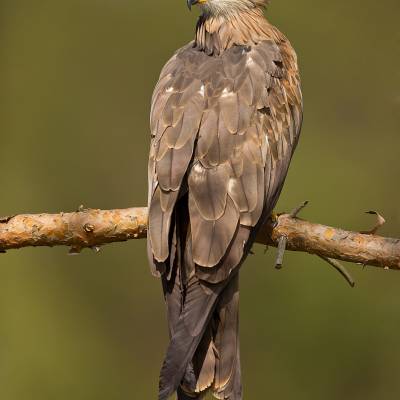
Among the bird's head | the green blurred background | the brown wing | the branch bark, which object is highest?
the bird's head

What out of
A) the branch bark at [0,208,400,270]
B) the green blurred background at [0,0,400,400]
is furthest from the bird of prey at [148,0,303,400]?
the green blurred background at [0,0,400,400]

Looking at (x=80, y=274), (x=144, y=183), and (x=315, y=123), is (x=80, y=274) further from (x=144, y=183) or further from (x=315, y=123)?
(x=315, y=123)

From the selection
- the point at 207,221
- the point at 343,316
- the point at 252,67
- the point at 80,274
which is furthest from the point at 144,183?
the point at 207,221

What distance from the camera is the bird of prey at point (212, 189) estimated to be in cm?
506

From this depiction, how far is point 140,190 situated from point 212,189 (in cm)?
449

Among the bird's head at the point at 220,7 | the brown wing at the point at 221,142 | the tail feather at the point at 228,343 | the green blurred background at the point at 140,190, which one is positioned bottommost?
the green blurred background at the point at 140,190

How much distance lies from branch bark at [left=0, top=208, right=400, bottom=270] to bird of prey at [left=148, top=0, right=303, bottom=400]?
17cm

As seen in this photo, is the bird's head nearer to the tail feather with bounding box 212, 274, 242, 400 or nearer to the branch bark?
the branch bark

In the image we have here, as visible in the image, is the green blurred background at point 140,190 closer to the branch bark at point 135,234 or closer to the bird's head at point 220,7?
the bird's head at point 220,7

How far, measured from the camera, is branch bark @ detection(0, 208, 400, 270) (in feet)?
17.5

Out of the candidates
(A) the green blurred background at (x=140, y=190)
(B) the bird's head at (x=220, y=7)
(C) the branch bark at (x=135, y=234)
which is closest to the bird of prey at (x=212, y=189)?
(C) the branch bark at (x=135, y=234)

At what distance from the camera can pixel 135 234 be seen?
214 inches

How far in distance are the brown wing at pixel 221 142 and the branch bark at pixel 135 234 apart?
185mm

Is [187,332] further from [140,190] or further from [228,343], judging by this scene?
[140,190]
